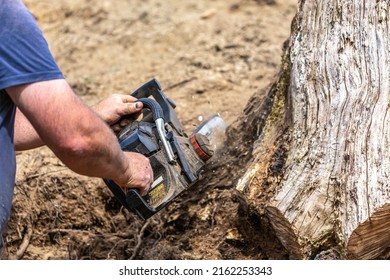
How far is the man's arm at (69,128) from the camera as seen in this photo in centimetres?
249

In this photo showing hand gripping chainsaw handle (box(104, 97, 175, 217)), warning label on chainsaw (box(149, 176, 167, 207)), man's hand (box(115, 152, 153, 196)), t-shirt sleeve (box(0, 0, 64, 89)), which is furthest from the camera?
warning label on chainsaw (box(149, 176, 167, 207))

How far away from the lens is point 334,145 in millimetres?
3064

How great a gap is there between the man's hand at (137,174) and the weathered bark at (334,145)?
1.53ft

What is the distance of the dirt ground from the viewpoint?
12.5 feet

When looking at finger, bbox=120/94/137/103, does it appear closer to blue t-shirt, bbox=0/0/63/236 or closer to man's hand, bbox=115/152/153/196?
man's hand, bbox=115/152/153/196

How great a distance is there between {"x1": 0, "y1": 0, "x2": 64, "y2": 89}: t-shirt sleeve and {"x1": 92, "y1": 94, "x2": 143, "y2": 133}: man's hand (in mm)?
889

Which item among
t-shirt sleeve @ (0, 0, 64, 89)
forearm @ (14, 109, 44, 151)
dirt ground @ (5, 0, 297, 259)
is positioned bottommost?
dirt ground @ (5, 0, 297, 259)

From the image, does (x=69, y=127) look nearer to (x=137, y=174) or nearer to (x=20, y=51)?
(x=20, y=51)

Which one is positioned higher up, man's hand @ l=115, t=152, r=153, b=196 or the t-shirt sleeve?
the t-shirt sleeve

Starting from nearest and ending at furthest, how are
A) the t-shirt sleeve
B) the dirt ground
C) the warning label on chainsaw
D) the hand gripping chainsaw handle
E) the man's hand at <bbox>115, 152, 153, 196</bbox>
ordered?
the t-shirt sleeve
the man's hand at <bbox>115, 152, 153, 196</bbox>
the hand gripping chainsaw handle
the warning label on chainsaw
the dirt ground

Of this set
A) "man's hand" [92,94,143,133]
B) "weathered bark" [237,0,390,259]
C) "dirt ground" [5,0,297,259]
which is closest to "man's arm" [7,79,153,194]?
"man's hand" [92,94,143,133]

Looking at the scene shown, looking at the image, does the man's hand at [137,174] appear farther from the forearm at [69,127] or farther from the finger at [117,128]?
the finger at [117,128]

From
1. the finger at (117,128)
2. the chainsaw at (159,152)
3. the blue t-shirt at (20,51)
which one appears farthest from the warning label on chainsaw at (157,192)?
the blue t-shirt at (20,51)

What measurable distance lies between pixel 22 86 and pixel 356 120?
1.40 metres
